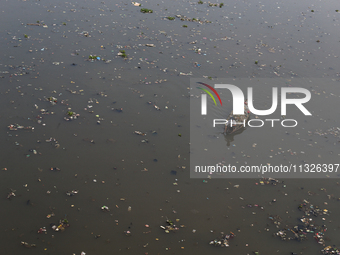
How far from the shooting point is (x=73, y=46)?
17438 millimetres

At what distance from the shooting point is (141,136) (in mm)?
12055

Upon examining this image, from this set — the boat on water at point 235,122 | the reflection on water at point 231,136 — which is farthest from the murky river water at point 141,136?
the boat on water at point 235,122

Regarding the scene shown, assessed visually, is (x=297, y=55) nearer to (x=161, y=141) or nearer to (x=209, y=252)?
(x=161, y=141)

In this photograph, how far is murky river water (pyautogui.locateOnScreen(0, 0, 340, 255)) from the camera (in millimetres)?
8977

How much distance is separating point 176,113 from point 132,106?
80.5 inches

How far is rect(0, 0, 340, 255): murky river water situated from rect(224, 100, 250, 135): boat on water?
14.1 inches

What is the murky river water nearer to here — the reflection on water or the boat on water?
the reflection on water

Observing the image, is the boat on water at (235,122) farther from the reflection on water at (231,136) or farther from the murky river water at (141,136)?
the murky river water at (141,136)

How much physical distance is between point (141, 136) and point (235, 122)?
420 cm

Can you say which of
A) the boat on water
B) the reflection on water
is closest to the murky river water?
the reflection on water

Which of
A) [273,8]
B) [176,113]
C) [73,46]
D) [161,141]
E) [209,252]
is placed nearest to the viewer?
[209,252]

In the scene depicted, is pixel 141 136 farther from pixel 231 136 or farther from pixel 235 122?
pixel 235 122

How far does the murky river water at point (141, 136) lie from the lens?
29.5 ft

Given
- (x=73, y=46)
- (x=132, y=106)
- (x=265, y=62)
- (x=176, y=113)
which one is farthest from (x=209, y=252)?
(x=73, y=46)
